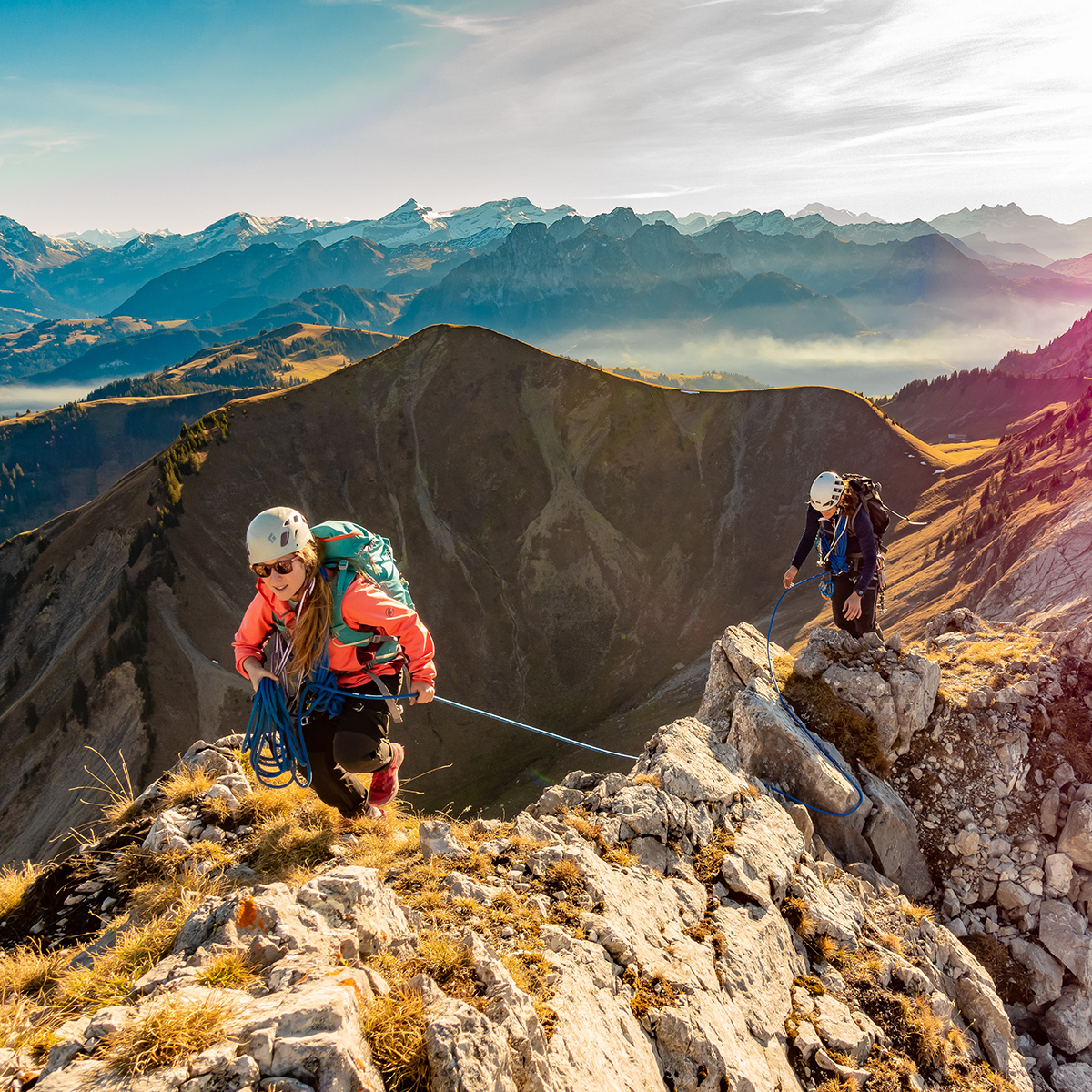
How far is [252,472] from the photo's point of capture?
66625mm

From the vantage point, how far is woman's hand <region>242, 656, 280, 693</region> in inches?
262

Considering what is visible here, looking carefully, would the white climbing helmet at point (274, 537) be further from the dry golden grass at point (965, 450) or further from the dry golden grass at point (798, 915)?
the dry golden grass at point (965, 450)

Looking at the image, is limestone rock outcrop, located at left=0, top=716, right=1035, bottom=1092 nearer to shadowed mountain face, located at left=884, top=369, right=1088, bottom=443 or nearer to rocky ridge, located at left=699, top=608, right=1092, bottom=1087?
rocky ridge, located at left=699, top=608, right=1092, bottom=1087

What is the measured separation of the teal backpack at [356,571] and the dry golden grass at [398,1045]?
3436 mm

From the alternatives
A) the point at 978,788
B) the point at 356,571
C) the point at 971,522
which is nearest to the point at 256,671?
the point at 356,571

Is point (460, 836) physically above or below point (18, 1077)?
below

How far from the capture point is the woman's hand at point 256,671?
21.9 ft

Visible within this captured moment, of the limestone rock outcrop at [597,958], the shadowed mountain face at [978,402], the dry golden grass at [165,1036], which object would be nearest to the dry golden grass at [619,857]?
the limestone rock outcrop at [597,958]

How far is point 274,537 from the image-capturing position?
6.15 metres

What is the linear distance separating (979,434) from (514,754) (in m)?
153

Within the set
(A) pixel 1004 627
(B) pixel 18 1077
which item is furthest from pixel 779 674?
(B) pixel 18 1077

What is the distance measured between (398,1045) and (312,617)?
388 centimetres

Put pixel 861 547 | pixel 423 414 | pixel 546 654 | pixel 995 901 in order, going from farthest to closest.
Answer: pixel 423 414, pixel 546 654, pixel 861 547, pixel 995 901

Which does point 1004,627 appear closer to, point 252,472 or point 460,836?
point 460,836
